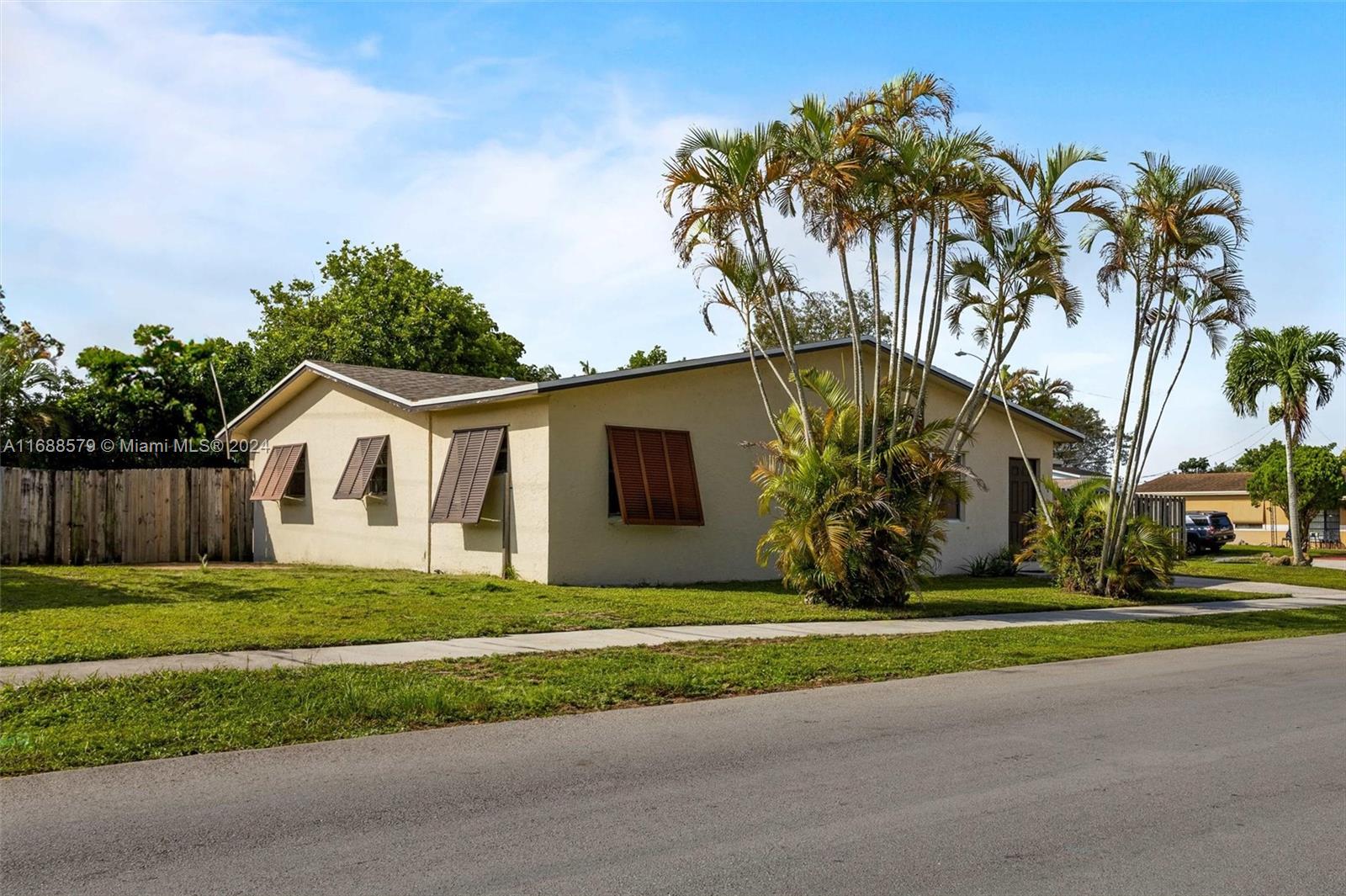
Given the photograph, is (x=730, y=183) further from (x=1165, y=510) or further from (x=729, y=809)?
(x=1165, y=510)

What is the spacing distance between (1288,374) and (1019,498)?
38.9 feet

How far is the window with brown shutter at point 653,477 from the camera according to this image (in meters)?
18.9

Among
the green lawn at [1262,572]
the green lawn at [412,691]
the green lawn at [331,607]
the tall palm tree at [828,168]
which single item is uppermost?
the tall palm tree at [828,168]

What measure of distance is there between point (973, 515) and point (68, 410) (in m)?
20.7

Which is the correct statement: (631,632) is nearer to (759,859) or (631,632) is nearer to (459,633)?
(459,633)

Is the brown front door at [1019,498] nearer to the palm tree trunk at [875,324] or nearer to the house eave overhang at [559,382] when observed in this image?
the house eave overhang at [559,382]

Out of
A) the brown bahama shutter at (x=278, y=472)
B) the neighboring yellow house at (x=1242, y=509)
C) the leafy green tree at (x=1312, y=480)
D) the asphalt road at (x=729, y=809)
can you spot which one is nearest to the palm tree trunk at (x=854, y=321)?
the asphalt road at (x=729, y=809)

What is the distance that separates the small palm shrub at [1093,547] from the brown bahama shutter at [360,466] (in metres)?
11.8

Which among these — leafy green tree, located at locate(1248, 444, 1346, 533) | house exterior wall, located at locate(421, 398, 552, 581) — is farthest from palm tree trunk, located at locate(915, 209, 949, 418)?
leafy green tree, located at locate(1248, 444, 1346, 533)

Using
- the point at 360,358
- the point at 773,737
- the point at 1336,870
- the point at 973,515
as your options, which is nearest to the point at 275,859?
the point at 773,737

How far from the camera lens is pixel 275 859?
519cm

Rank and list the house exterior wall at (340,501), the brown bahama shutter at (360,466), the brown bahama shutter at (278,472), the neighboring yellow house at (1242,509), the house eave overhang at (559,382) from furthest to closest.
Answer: the neighboring yellow house at (1242,509), the brown bahama shutter at (278,472), the brown bahama shutter at (360,466), the house exterior wall at (340,501), the house eave overhang at (559,382)

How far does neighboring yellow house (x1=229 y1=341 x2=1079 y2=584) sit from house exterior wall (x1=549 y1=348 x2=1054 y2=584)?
27mm

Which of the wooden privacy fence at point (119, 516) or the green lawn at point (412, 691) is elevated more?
the wooden privacy fence at point (119, 516)
